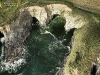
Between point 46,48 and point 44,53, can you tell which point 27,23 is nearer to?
point 46,48

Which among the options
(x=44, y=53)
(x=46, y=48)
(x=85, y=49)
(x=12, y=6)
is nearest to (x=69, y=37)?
(x=46, y=48)

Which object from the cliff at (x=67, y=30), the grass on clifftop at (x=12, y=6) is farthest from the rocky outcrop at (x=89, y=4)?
the grass on clifftop at (x=12, y=6)

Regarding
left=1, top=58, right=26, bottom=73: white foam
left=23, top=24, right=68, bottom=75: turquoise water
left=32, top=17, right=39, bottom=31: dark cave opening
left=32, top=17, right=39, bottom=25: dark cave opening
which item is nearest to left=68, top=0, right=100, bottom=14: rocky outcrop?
left=32, top=17, right=39, bottom=25: dark cave opening

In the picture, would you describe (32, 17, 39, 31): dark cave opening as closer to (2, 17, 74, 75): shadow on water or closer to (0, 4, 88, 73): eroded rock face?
(2, 17, 74, 75): shadow on water

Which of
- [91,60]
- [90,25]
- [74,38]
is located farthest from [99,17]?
[91,60]

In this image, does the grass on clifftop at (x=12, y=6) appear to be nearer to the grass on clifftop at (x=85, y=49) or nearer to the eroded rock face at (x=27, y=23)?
the eroded rock face at (x=27, y=23)

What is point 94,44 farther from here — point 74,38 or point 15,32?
point 15,32
